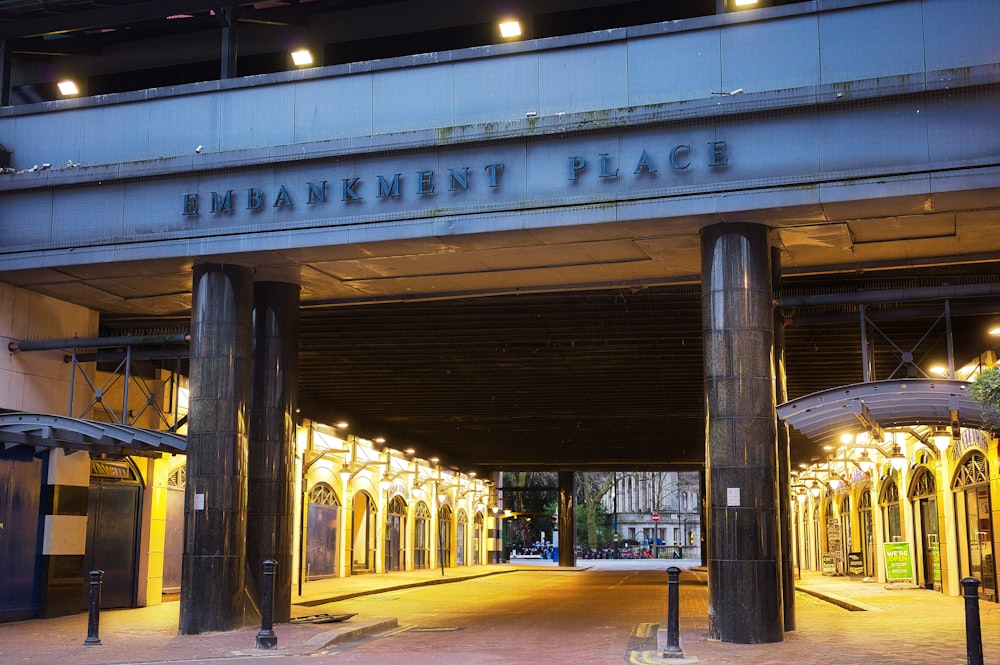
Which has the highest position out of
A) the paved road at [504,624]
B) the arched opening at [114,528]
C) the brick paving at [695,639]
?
the arched opening at [114,528]

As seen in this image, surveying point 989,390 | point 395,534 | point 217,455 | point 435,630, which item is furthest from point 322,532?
point 989,390

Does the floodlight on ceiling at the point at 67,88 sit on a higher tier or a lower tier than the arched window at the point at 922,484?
higher

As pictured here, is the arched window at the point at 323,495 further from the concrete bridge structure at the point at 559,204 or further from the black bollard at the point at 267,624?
the black bollard at the point at 267,624

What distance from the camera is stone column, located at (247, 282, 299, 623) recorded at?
17.8 m

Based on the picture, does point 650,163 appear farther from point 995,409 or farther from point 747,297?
point 995,409

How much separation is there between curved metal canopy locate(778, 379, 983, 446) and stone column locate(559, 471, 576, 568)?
141 feet

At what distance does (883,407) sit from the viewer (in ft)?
49.2

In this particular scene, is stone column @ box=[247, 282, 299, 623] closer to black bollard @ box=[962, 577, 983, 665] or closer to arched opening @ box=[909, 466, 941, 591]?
black bollard @ box=[962, 577, 983, 665]

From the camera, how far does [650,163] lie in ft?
48.5

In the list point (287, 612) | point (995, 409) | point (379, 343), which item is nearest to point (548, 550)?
point (379, 343)

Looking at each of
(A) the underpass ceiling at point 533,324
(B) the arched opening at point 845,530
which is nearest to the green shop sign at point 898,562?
(A) the underpass ceiling at point 533,324

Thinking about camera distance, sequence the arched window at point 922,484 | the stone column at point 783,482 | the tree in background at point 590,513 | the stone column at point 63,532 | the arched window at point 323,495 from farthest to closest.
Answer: the tree in background at point 590,513
the arched window at point 323,495
the arched window at point 922,484
the stone column at point 63,532
the stone column at point 783,482

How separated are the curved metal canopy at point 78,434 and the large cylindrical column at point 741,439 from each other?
8.32 metres

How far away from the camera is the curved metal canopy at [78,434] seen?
16359 millimetres
